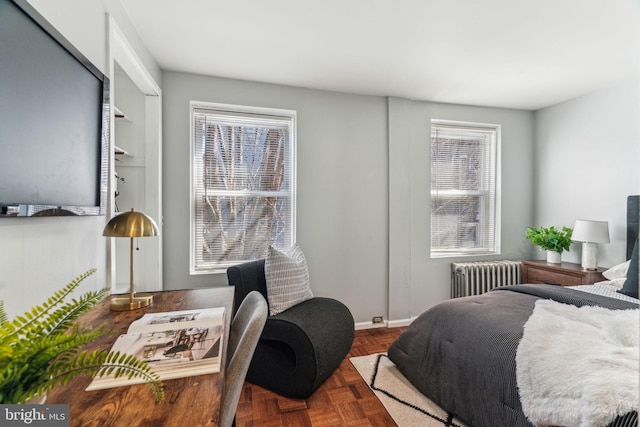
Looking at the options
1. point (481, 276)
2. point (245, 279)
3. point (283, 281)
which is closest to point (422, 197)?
point (481, 276)

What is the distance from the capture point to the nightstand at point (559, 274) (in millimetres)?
2500

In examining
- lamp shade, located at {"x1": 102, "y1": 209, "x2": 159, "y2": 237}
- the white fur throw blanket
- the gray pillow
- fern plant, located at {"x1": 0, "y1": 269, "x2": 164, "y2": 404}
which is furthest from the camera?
the gray pillow

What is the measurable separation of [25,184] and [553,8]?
2603 mm

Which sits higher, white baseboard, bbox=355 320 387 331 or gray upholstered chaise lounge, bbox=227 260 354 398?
gray upholstered chaise lounge, bbox=227 260 354 398

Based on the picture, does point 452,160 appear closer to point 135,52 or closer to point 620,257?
point 620,257

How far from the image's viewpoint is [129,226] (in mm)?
1278

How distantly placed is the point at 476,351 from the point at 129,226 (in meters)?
1.83

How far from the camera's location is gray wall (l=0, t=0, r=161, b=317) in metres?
0.86

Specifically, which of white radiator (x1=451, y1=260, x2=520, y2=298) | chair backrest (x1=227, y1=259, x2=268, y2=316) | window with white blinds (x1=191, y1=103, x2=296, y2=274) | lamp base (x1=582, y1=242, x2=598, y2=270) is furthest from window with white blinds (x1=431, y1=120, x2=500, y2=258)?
chair backrest (x1=227, y1=259, x2=268, y2=316)

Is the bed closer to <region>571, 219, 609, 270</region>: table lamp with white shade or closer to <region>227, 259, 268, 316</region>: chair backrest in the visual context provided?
<region>571, 219, 609, 270</region>: table lamp with white shade

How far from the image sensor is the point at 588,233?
259cm

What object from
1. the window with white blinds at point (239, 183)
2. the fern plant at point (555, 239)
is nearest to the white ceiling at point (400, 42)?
the window with white blinds at point (239, 183)

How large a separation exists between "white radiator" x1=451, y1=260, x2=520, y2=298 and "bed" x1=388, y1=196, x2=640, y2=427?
94 centimetres

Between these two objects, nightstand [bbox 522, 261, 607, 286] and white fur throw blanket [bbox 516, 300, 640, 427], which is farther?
nightstand [bbox 522, 261, 607, 286]
